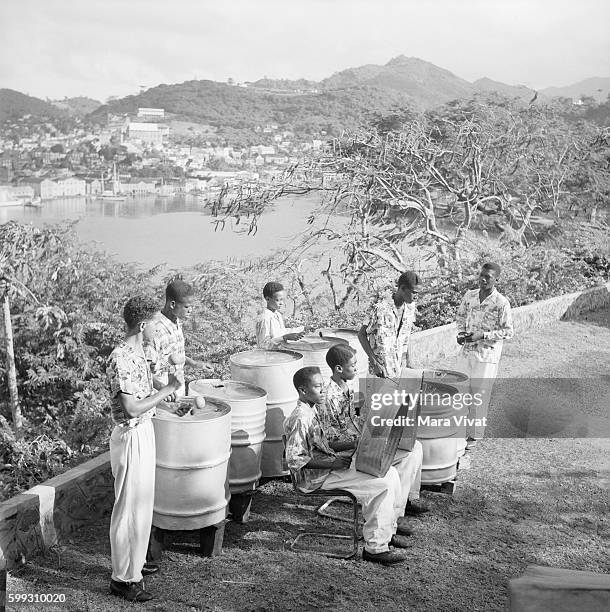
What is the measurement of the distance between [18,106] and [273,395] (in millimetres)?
31151

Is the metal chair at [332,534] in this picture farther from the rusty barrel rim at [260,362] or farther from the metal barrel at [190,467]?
the rusty barrel rim at [260,362]

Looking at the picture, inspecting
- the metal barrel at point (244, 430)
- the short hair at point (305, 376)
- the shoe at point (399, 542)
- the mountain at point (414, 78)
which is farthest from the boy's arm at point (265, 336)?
the mountain at point (414, 78)

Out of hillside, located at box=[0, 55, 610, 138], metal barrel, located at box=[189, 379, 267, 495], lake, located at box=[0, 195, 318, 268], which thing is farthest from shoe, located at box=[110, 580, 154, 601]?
hillside, located at box=[0, 55, 610, 138]

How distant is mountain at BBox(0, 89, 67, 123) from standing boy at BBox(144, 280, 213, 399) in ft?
87.0

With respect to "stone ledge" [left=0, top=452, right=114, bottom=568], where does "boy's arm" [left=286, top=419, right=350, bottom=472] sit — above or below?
above

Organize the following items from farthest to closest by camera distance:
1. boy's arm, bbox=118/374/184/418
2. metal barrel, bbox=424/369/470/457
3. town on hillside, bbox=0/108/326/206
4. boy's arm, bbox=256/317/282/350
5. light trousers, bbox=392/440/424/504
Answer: town on hillside, bbox=0/108/326/206 < boy's arm, bbox=256/317/282/350 < metal barrel, bbox=424/369/470/457 < light trousers, bbox=392/440/424/504 < boy's arm, bbox=118/374/184/418

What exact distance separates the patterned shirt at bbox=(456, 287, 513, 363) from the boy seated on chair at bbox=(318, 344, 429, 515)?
187cm

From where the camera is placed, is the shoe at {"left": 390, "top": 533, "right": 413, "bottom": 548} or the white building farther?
the white building

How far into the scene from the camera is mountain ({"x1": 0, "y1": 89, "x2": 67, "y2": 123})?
30.2 m

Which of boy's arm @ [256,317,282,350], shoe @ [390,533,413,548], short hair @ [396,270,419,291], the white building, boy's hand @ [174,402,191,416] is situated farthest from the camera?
the white building

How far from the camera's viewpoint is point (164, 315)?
5.09 m

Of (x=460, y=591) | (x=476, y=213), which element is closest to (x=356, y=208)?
(x=476, y=213)

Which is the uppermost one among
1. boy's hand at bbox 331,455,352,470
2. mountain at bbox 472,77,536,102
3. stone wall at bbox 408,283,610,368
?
mountain at bbox 472,77,536,102

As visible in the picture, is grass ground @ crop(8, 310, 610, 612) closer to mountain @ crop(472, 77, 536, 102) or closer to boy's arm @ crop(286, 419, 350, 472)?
boy's arm @ crop(286, 419, 350, 472)
